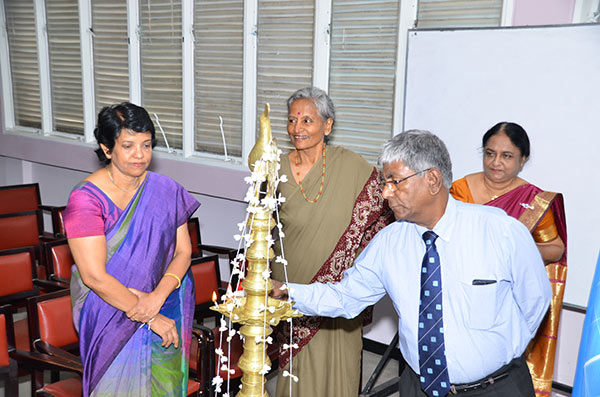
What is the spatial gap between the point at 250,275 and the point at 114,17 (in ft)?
14.3

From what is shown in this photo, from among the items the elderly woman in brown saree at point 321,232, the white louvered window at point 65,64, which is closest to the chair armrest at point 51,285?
the elderly woman in brown saree at point 321,232

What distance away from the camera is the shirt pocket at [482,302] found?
1630 millimetres

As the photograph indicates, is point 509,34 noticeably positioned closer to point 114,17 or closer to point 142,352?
point 142,352

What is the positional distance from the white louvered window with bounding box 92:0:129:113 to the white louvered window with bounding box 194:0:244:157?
0.86 metres

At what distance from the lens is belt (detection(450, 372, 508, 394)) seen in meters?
1.68

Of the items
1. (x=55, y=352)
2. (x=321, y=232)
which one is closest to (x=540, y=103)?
(x=321, y=232)

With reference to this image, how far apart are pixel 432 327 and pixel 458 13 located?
84.1 inches

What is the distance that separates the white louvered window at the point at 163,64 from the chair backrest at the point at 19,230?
1.28 metres

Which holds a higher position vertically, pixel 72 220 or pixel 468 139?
pixel 468 139

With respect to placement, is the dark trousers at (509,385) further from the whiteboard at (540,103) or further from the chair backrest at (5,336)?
the chair backrest at (5,336)

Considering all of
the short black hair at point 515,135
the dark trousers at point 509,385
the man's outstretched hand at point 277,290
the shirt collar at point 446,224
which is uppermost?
the short black hair at point 515,135

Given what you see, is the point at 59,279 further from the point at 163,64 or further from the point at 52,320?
the point at 163,64

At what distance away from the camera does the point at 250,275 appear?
127cm

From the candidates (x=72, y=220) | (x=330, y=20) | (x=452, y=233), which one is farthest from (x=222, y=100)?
(x=452, y=233)
